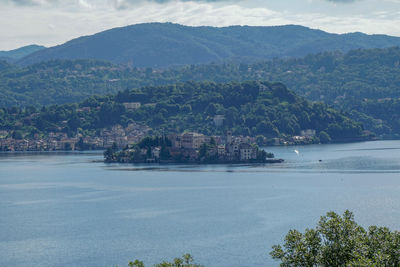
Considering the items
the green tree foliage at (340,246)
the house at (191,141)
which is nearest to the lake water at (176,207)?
the house at (191,141)

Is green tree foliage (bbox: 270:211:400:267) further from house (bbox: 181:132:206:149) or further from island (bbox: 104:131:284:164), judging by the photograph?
house (bbox: 181:132:206:149)

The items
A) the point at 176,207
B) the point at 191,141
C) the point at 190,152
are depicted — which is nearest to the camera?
the point at 176,207

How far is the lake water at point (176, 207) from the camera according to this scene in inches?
2457

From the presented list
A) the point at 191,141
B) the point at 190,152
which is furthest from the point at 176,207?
the point at 191,141

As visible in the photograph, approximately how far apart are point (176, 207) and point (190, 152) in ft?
201

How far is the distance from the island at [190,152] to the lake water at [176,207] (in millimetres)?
6375

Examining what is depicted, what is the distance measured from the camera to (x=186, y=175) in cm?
12188

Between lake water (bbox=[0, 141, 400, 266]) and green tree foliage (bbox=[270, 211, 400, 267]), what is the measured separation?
1856 cm

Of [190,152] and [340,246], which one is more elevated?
[190,152]

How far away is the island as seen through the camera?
142625mm

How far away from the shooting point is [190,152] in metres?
148

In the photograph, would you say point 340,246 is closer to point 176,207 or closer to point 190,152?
point 176,207

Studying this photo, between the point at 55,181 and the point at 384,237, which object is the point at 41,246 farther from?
the point at 55,181

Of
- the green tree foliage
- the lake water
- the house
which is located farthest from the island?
the green tree foliage
